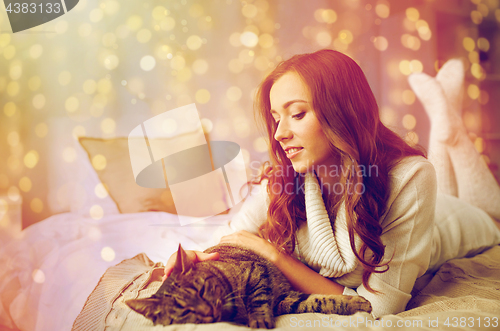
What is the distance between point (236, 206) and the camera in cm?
119

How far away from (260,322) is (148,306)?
0.73 feet

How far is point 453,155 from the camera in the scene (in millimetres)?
1459

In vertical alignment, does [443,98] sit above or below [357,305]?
above

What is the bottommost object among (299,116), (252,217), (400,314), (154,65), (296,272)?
(400,314)

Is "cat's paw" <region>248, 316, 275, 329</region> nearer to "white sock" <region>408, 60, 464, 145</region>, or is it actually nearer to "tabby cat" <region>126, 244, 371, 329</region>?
"tabby cat" <region>126, 244, 371, 329</region>

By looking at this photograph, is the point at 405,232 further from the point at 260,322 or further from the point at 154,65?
the point at 154,65

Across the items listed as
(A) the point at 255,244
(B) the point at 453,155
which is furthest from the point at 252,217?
(B) the point at 453,155

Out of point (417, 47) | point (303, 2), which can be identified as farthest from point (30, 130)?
point (417, 47)

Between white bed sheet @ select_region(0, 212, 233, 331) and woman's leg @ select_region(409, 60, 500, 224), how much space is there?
3.98 feet

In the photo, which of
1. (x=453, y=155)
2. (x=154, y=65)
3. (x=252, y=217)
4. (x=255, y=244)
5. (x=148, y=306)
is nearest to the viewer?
(x=148, y=306)

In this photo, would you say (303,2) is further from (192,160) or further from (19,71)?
(19,71)

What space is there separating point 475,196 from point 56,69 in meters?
1.97

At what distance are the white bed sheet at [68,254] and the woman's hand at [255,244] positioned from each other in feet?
0.69

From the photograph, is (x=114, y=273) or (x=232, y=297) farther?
(x=114, y=273)
